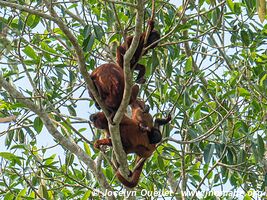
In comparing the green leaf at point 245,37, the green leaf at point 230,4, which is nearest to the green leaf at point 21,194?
the green leaf at point 245,37

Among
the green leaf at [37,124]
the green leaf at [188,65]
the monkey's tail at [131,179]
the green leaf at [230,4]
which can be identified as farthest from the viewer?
the green leaf at [230,4]

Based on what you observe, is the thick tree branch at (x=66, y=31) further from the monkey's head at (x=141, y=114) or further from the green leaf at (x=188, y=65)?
the green leaf at (x=188, y=65)

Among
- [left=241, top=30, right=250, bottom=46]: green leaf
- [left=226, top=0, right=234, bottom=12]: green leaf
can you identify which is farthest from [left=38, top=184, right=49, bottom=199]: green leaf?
[left=226, top=0, right=234, bottom=12]: green leaf

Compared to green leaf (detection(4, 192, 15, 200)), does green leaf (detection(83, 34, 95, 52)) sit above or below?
above

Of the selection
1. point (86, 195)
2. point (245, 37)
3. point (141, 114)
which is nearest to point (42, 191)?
point (86, 195)

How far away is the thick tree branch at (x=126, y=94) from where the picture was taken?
12.0 feet

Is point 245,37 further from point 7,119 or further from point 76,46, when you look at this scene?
point 7,119

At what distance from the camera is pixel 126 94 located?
418 cm

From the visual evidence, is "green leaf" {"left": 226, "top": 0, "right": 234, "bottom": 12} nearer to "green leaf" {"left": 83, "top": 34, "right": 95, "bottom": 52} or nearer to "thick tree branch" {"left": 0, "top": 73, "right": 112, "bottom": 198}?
"green leaf" {"left": 83, "top": 34, "right": 95, "bottom": 52}

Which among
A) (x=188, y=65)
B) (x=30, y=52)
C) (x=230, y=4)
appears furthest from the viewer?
(x=230, y=4)

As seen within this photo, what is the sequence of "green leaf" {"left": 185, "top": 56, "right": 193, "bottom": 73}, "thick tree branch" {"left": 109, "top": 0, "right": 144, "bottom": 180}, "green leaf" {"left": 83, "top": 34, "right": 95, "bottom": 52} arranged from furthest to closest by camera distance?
1. "green leaf" {"left": 185, "top": 56, "right": 193, "bottom": 73}
2. "green leaf" {"left": 83, "top": 34, "right": 95, "bottom": 52}
3. "thick tree branch" {"left": 109, "top": 0, "right": 144, "bottom": 180}

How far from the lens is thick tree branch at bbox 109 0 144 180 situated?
3.67 meters

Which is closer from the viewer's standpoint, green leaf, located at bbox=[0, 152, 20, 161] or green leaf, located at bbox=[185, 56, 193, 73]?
green leaf, located at bbox=[0, 152, 20, 161]

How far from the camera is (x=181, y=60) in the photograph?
616 centimetres
